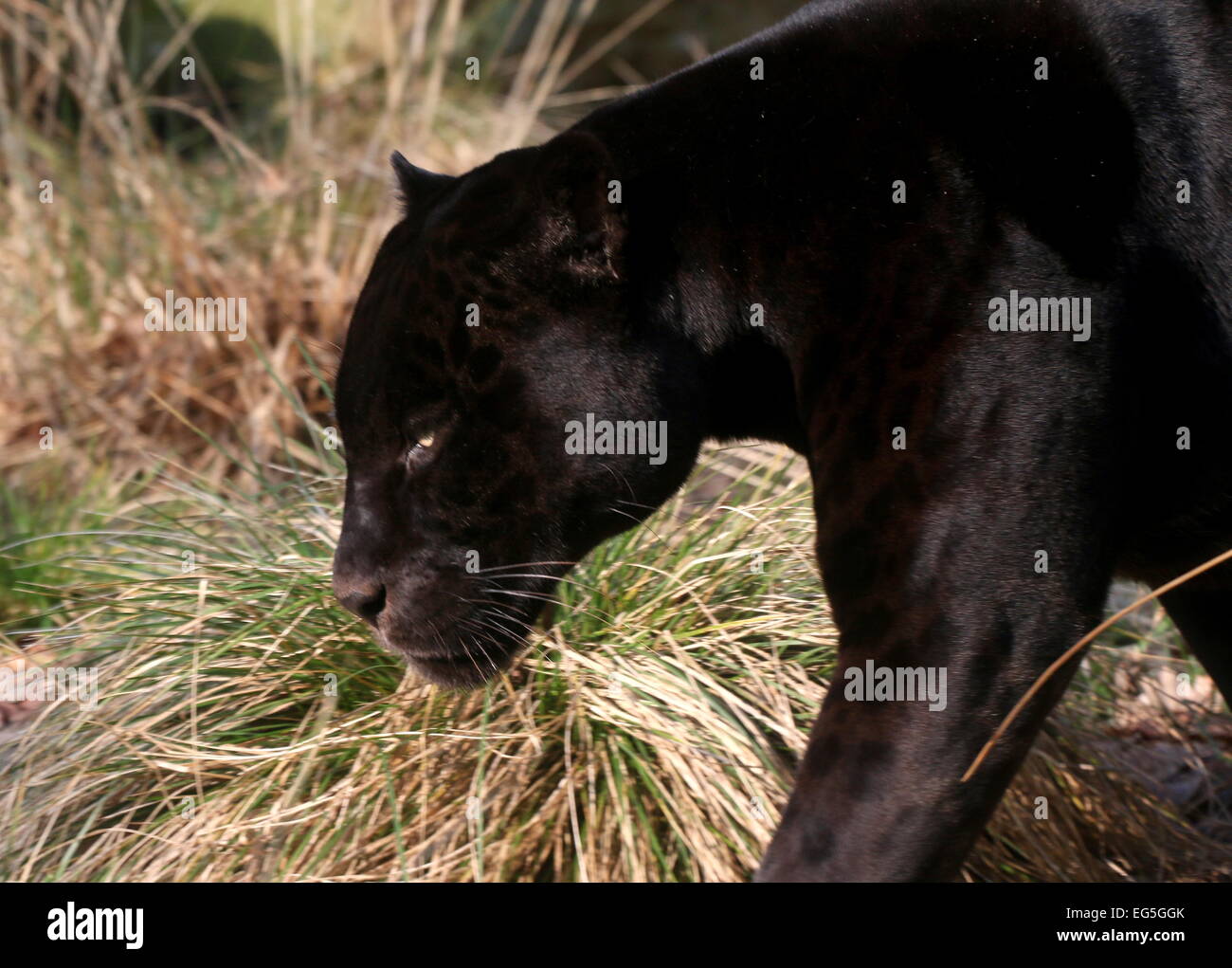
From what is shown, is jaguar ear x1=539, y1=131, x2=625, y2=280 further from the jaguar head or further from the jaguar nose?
the jaguar nose

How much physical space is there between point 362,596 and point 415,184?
871mm

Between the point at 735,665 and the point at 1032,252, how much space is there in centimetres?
124

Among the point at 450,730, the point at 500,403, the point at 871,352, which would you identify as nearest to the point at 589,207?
the point at 500,403

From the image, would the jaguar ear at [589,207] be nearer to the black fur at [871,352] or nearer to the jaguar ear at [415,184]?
the black fur at [871,352]

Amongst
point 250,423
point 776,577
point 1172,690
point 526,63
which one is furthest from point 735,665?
point 526,63

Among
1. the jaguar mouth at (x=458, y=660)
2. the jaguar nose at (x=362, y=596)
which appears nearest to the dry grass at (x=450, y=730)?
the jaguar mouth at (x=458, y=660)

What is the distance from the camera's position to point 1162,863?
10.7 ft

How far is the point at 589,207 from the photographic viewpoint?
2.44m

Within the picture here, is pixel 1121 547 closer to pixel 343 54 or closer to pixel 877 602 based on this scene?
pixel 877 602

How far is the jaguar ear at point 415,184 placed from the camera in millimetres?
2830

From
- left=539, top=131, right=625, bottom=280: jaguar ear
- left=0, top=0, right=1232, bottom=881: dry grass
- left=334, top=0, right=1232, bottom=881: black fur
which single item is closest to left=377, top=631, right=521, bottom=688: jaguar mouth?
left=334, top=0, right=1232, bottom=881: black fur

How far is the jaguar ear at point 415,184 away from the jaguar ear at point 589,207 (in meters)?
0.42

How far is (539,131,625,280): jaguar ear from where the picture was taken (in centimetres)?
242

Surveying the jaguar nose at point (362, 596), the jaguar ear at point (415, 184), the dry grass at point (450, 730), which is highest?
Result: the jaguar ear at point (415, 184)
